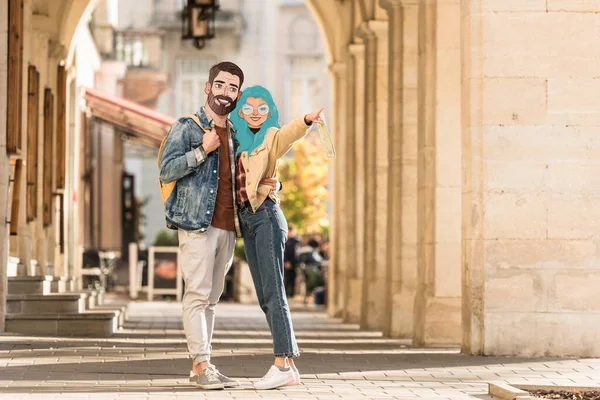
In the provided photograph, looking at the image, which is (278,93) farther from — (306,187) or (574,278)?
(574,278)

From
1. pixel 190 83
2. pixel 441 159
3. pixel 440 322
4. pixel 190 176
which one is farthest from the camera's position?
pixel 190 83

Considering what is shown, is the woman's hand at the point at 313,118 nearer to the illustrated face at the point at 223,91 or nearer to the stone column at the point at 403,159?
the illustrated face at the point at 223,91

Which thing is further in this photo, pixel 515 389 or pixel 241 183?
pixel 241 183

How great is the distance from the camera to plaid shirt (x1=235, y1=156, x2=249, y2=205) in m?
11.0

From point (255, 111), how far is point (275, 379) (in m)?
1.70

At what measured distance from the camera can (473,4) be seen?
1477 centimetres

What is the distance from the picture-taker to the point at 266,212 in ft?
36.3

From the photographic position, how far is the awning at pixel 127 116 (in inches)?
1406

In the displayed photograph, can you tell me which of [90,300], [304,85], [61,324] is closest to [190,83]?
[304,85]

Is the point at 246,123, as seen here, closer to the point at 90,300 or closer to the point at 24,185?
the point at 24,185

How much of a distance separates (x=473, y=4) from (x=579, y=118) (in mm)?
1303

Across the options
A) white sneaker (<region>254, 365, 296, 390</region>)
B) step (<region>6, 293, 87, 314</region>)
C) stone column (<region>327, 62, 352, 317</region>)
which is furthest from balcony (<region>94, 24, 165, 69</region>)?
white sneaker (<region>254, 365, 296, 390</region>)

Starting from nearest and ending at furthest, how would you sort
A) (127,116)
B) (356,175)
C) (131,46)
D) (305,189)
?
(356,175) < (127,116) < (131,46) < (305,189)

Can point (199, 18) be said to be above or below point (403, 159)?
above
